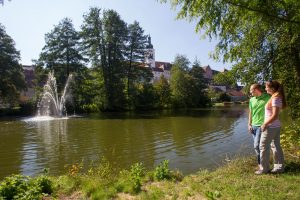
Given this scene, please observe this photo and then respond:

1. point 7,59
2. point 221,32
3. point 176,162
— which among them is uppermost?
point 7,59

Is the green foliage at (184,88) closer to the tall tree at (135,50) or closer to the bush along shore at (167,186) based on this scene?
the tall tree at (135,50)

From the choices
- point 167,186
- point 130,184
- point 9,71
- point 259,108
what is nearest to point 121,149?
point 130,184

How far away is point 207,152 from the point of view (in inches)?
562

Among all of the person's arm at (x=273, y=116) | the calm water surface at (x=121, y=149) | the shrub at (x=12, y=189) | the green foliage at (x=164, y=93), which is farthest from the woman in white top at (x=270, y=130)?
the green foliage at (x=164, y=93)

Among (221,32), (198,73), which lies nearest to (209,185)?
(221,32)

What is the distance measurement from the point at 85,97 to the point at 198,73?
99.7 feet

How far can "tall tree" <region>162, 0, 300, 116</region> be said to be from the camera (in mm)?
5980

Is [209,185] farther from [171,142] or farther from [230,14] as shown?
[171,142]

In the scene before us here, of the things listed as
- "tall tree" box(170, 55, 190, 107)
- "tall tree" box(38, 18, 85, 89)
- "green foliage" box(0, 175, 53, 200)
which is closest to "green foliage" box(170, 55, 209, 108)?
"tall tree" box(170, 55, 190, 107)

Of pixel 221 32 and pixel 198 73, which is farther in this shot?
pixel 198 73

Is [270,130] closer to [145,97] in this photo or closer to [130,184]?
[130,184]

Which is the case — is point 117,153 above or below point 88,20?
below

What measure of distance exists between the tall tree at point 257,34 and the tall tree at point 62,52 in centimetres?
3734

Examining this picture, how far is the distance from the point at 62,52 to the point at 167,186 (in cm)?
4332
